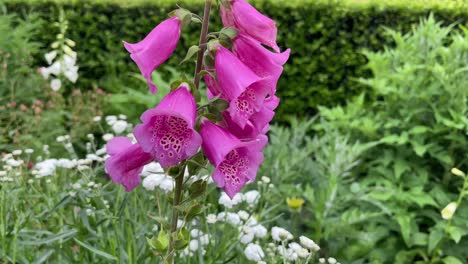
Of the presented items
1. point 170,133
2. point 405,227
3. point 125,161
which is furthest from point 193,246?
point 405,227

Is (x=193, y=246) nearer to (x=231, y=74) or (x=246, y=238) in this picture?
(x=246, y=238)

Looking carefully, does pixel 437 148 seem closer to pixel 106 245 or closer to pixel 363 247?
pixel 363 247

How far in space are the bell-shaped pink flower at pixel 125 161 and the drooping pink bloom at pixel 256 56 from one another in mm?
357

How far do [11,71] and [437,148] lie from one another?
3.68 metres

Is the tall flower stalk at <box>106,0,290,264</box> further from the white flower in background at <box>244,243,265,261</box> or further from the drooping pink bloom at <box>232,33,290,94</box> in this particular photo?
the white flower in background at <box>244,243,265,261</box>

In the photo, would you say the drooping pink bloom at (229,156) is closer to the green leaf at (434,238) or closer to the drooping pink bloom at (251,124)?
the drooping pink bloom at (251,124)

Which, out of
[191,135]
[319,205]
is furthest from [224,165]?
[319,205]

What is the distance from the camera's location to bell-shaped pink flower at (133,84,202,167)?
4.29 ft

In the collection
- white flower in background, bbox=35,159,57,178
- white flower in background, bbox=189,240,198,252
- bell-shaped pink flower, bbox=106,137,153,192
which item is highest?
bell-shaped pink flower, bbox=106,137,153,192

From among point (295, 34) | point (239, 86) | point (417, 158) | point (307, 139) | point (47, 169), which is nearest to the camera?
point (239, 86)

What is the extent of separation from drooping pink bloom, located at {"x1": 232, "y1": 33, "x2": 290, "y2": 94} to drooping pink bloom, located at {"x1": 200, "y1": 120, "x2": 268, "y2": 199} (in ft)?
0.53

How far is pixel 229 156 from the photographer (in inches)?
55.2

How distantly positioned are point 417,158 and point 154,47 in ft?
8.09

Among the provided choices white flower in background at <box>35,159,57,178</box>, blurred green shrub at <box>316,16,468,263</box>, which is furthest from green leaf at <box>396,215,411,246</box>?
white flower in background at <box>35,159,57,178</box>
